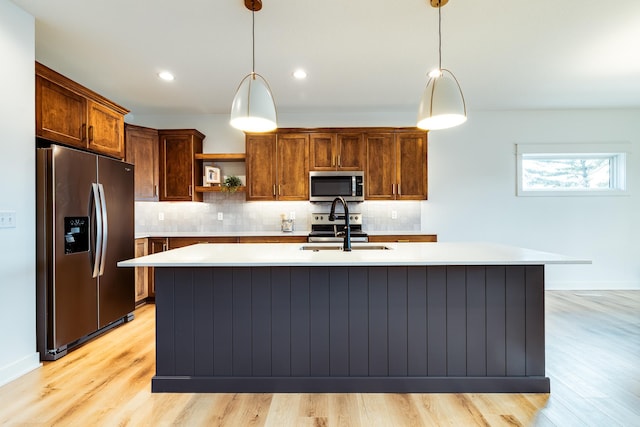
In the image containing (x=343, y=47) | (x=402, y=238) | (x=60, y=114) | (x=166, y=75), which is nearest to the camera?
(x=60, y=114)

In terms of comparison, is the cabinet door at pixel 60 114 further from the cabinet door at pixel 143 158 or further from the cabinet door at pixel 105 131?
the cabinet door at pixel 143 158

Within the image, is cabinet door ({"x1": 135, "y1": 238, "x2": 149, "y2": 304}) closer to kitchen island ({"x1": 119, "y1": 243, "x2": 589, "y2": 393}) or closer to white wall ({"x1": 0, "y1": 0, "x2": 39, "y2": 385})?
white wall ({"x1": 0, "y1": 0, "x2": 39, "y2": 385})

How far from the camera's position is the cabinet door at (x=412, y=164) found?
4.39 m

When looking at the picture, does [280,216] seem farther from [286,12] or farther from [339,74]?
[286,12]

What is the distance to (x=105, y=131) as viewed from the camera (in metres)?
3.26

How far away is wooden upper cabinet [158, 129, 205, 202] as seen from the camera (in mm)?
4376

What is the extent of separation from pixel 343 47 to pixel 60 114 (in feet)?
7.92

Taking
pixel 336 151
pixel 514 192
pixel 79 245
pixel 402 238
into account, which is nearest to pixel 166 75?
pixel 79 245

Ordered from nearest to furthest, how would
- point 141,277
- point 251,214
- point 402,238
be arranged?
point 141,277, point 402,238, point 251,214

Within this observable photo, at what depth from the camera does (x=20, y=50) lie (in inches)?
92.1

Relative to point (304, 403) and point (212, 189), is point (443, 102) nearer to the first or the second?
point (304, 403)

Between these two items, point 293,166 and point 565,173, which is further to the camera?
point 565,173

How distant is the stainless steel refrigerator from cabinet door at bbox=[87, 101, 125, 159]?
0.78 feet

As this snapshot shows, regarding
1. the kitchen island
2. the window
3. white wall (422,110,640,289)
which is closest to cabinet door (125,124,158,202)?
the kitchen island
